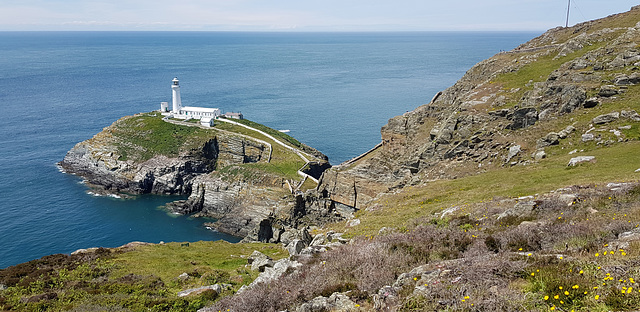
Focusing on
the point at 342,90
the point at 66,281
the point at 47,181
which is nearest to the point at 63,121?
the point at 47,181

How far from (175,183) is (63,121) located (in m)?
64.9

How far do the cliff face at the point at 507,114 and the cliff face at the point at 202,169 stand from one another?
1700 cm

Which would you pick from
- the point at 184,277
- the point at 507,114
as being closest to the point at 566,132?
the point at 507,114

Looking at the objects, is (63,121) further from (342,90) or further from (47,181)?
(342,90)

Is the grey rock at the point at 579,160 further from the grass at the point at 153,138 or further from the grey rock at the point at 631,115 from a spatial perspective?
the grass at the point at 153,138

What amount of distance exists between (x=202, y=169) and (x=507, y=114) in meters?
65.7

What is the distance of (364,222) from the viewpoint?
86.7ft

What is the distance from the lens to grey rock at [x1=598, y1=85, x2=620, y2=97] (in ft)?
111

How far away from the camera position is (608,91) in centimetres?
3388

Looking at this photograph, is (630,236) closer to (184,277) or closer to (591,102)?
(184,277)

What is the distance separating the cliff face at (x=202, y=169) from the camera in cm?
7075

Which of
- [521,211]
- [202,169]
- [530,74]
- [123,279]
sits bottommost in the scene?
[202,169]

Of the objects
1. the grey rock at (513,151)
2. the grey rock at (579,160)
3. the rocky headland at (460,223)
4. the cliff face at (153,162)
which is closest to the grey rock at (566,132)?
the rocky headland at (460,223)

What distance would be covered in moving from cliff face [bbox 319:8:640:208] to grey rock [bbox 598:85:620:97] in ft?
0.25
